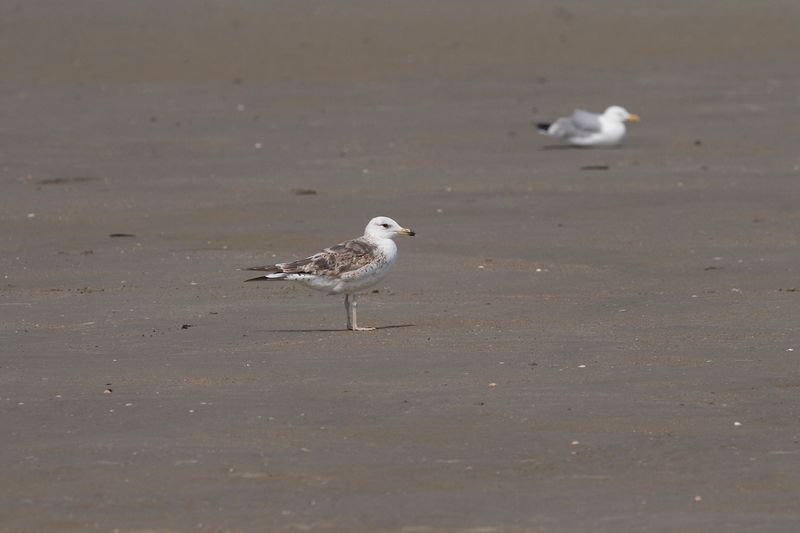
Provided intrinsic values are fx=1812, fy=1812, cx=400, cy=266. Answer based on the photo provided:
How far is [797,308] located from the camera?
1059 centimetres

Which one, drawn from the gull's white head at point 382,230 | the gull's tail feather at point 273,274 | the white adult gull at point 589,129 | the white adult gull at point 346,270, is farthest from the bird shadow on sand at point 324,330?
the white adult gull at point 589,129

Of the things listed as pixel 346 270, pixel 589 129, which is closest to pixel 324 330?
pixel 346 270

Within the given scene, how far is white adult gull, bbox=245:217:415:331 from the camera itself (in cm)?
1033

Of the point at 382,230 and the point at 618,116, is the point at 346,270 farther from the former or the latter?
the point at 618,116

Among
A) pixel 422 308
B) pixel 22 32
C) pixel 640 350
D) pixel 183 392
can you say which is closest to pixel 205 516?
pixel 183 392

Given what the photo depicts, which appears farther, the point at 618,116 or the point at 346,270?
the point at 618,116

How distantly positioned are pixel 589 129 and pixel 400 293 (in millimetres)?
8307

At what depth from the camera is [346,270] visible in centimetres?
1034

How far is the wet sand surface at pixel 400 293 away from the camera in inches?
267

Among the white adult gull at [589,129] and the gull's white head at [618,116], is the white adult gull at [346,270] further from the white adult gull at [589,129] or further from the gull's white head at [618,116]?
the gull's white head at [618,116]

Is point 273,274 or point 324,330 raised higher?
point 273,274

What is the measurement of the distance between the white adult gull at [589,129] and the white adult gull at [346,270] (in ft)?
30.3

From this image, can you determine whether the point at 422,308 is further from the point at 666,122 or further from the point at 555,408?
the point at 666,122

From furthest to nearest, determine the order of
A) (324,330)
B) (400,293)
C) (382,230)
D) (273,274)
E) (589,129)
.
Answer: (589,129)
(400,293)
(382,230)
(273,274)
(324,330)
